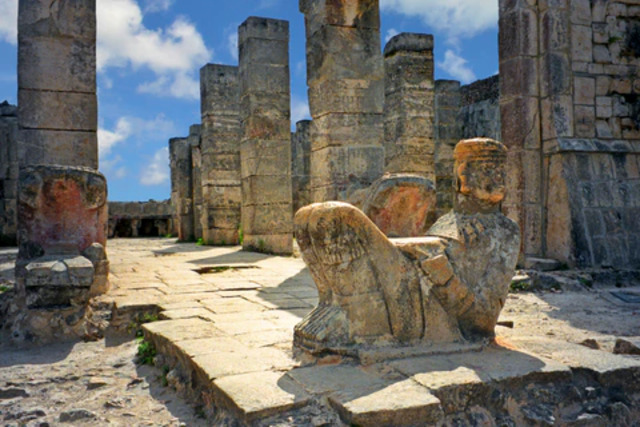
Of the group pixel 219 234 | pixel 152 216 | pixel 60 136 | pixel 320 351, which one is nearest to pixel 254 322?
pixel 320 351

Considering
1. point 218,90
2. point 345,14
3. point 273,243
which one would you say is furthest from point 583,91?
point 218,90

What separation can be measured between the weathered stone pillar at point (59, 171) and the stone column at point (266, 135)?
359 centimetres

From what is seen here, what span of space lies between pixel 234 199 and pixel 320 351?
10.4 metres

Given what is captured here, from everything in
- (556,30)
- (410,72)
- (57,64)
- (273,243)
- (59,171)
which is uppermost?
(410,72)

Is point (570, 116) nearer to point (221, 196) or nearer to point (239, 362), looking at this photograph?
point (239, 362)

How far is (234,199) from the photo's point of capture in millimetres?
13281

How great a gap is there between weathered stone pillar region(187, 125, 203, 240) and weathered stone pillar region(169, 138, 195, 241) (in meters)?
0.12

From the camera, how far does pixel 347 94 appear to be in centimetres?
848

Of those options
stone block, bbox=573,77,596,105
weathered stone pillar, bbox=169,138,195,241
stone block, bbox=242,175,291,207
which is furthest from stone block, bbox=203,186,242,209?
stone block, bbox=573,77,596,105

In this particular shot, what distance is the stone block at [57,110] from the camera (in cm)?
743

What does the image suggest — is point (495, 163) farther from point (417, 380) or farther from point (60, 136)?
point (60, 136)

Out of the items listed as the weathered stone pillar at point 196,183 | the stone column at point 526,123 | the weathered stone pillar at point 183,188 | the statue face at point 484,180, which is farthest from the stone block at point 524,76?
the weathered stone pillar at point 183,188

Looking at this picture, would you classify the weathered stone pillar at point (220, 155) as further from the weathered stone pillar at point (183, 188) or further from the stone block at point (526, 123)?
the stone block at point (526, 123)

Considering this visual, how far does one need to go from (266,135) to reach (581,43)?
5.66 m
